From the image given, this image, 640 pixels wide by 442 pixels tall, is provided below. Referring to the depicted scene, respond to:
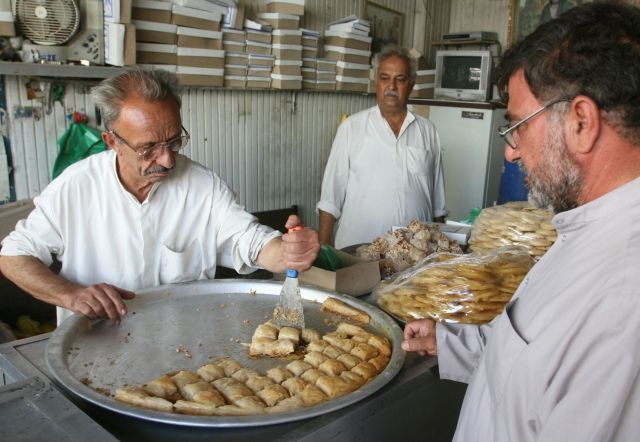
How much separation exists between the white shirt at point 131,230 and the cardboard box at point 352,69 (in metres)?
3.43

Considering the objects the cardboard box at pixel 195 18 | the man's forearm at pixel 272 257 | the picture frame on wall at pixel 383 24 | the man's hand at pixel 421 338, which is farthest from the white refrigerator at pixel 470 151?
the man's hand at pixel 421 338

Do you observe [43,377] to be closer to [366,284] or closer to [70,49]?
[366,284]

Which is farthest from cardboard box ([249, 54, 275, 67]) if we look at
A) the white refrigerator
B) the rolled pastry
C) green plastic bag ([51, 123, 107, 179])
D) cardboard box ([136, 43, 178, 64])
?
the rolled pastry

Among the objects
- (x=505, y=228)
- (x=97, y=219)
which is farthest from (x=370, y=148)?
(x=97, y=219)

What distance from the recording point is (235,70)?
14.8 ft

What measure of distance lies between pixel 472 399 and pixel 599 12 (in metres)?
0.89

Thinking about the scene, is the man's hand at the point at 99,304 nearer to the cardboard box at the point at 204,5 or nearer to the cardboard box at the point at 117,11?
the cardboard box at the point at 117,11

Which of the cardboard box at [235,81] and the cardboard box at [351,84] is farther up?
the cardboard box at [351,84]

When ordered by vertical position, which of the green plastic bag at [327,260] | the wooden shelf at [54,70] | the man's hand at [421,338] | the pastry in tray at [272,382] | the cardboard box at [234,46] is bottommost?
the pastry in tray at [272,382]

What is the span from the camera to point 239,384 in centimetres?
135

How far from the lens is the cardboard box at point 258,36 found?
452 cm

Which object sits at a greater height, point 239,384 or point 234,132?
point 234,132

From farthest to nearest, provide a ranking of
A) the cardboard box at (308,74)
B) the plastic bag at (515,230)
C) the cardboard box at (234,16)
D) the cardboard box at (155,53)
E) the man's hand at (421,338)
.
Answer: the cardboard box at (308,74) → the cardboard box at (234,16) → the cardboard box at (155,53) → the plastic bag at (515,230) → the man's hand at (421,338)

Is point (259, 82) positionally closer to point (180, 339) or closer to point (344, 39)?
point (344, 39)
